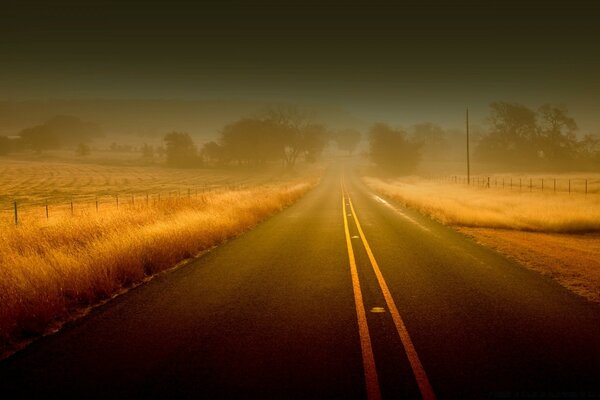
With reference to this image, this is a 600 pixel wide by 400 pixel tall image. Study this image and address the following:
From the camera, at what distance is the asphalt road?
414 centimetres

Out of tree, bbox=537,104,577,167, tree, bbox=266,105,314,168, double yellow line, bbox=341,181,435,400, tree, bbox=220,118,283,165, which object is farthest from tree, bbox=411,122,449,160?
double yellow line, bbox=341,181,435,400

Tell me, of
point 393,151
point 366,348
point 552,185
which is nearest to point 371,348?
point 366,348

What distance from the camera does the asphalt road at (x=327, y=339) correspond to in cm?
414

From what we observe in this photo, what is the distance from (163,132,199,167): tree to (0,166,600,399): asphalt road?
90.5m

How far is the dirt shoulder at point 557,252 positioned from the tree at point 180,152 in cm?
8727

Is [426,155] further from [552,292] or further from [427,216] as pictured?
[552,292]

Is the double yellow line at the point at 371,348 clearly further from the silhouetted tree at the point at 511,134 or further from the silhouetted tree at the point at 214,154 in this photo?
the silhouetted tree at the point at 511,134

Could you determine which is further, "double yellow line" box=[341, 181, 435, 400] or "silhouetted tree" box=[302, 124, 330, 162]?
"silhouetted tree" box=[302, 124, 330, 162]

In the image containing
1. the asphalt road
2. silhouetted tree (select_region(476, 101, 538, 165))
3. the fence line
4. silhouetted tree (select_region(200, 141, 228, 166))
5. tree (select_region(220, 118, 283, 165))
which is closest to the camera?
the asphalt road

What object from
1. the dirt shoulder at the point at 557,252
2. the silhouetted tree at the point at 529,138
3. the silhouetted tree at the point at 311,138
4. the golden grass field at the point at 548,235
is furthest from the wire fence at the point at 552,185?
the silhouetted tree at the point at 311,138

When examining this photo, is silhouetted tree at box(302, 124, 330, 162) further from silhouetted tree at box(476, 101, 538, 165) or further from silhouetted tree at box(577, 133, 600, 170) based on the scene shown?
silhouetted tree at box(577, 133, 600, 170)

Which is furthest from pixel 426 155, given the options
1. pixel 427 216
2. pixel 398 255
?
pixel 398 255

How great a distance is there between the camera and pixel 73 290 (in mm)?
7211

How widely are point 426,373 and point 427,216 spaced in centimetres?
1763
